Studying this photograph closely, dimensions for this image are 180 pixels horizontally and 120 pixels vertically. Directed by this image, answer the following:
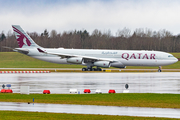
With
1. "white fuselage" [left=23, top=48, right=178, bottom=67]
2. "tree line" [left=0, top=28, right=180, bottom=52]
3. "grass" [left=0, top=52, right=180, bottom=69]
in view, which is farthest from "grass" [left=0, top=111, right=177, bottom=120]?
"tree line" [left=0, top=28, right=180, bottom=52]

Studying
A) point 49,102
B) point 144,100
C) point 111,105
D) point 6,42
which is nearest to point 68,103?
point 49,102

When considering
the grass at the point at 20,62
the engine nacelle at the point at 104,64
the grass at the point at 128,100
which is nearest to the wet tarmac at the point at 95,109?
the grass at the point at 128,100

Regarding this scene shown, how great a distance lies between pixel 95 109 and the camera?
Result: 16.7 m

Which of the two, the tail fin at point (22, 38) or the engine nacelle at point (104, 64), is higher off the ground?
the tail fin at point (22, 38)

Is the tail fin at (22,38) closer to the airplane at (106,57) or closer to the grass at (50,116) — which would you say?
the airplane at (106,57)

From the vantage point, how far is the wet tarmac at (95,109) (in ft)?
49.9

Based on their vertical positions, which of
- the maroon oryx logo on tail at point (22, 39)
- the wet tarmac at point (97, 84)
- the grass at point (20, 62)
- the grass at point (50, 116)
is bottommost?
the grass at point (20, 62)

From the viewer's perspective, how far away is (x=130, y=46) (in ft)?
427

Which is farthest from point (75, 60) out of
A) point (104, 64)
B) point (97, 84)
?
point (97, 84)

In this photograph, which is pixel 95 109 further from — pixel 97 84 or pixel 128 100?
pixel 97 84

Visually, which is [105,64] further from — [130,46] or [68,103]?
[130,46]

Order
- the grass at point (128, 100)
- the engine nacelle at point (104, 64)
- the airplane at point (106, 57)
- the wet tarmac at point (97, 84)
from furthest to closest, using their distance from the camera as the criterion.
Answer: the airplane at point (106, 57)
the engine nacelle at point (104, 64)
the wet tarmac at point (97, 84)
the grass at point (128, 100)

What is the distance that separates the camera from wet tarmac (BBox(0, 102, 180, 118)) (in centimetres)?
1521

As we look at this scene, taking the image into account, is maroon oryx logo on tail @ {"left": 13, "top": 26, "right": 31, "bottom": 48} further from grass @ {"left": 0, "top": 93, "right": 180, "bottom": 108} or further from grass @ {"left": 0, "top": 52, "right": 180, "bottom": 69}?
grass @ {"left": 0, "top": 93, "right": 180, "bottom": 108}
